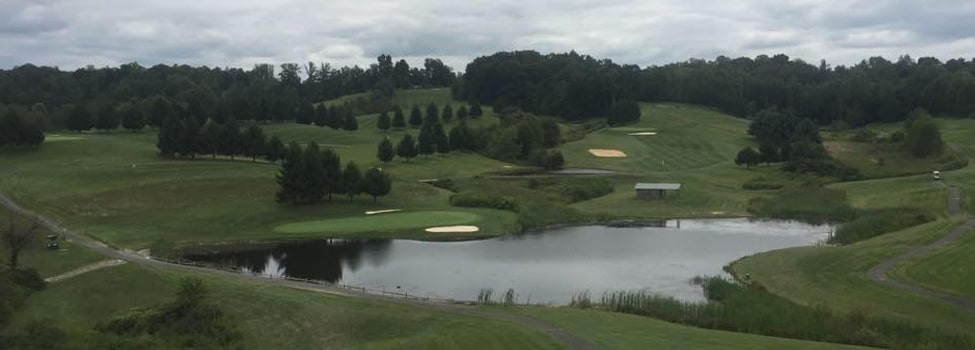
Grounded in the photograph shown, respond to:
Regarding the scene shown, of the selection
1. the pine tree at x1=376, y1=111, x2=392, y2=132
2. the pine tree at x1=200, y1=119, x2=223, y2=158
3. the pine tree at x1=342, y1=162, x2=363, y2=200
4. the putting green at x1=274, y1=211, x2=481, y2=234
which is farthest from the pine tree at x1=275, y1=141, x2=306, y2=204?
the pine tree at x1=376, y1=111, x2=392, y2=132

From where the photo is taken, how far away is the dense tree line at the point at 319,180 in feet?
239

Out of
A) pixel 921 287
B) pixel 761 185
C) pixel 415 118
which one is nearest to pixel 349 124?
pixel 415 118

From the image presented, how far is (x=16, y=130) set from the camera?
9338cm

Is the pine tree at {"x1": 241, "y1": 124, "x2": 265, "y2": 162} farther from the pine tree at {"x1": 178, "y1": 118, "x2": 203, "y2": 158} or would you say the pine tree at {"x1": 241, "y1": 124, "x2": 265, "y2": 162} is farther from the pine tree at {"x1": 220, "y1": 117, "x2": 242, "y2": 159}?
the pine tree at {"x1": 178, "y1": 118, "x2": 203, "y2": 158}

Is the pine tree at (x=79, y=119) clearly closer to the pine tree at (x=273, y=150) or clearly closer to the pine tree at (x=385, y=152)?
the pine tree at (x=273, y=150)

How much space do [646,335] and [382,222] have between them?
132ft

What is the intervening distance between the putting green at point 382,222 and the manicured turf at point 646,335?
3215cm

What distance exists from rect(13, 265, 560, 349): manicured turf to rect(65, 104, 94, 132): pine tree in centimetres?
8282

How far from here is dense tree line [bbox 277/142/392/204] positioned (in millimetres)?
72938

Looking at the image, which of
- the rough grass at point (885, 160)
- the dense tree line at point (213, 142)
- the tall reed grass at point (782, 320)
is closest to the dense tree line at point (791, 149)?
the rough grass at point (885, 160)

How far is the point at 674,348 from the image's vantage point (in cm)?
2841

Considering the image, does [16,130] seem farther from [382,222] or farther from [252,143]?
[382,222]

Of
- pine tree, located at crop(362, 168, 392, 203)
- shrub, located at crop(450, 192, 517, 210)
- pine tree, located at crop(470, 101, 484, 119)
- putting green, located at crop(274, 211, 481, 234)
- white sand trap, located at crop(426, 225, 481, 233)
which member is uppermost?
pine tree, located at crop(470, 101, 484, 119)

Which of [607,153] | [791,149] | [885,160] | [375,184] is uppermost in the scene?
[791,149]
